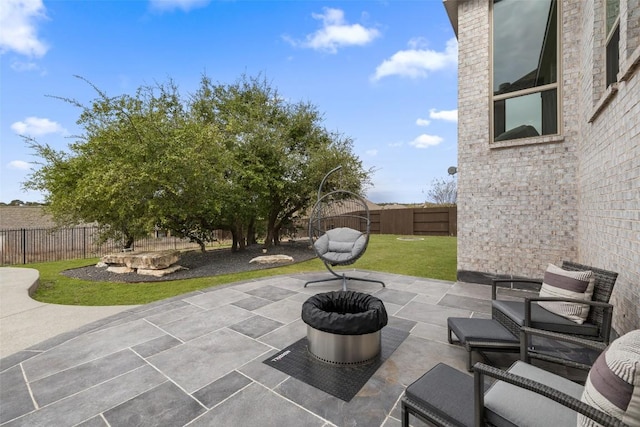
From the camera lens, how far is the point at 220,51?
8.34 metres

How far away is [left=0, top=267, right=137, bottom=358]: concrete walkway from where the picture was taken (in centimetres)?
269

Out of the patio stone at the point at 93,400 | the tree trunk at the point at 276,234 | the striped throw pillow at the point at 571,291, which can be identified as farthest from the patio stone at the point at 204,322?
the tree trunk at the point at 276,234

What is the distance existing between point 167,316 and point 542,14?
6.90 m

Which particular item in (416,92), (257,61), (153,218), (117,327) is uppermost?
(257,61)

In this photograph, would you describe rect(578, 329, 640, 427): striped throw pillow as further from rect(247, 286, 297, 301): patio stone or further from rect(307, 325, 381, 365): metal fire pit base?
rect(247, 286, 297, 301): patio stone

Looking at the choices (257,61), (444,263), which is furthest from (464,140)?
(257,61)

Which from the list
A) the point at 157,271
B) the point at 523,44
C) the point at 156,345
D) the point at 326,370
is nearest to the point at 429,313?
the point at 326,370

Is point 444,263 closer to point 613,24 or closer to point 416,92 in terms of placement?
point 613,24

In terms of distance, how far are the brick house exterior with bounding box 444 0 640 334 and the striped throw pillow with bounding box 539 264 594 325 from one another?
1.09 ft

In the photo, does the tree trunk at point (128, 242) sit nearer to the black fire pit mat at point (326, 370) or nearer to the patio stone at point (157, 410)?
the patio stone at point (157, 410)

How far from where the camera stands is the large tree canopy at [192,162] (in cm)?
594

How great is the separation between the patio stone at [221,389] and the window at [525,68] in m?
5.00

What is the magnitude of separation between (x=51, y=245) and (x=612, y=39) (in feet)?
45.4

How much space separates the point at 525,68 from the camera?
14.3 feet
